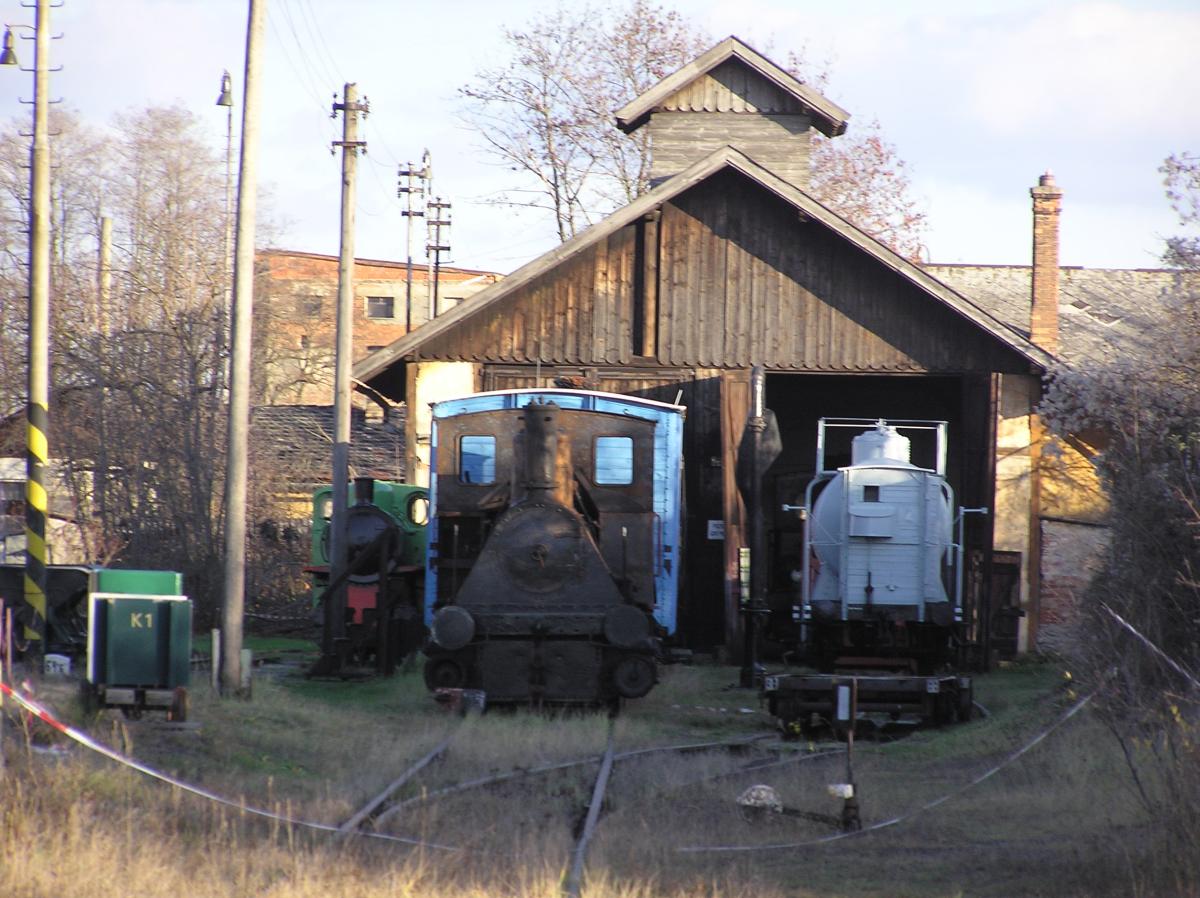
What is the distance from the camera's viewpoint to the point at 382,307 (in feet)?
219

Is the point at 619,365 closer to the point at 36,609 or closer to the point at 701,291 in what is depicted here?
the point at 701,291

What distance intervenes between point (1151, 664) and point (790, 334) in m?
11.3

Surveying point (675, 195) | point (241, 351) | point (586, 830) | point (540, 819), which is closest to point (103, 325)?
point (675, 195)

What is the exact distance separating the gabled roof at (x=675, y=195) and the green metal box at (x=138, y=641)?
379 inches

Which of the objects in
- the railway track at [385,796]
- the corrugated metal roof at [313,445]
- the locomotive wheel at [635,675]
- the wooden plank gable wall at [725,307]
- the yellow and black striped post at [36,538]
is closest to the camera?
the railway track at [385,796]

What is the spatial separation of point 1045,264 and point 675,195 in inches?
273

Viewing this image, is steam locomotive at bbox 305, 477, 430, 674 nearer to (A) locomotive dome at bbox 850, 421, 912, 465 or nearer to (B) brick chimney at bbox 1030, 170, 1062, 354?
(A) locomotive dome at bbox 850, 421, 912, 465

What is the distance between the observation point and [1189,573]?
1223cm

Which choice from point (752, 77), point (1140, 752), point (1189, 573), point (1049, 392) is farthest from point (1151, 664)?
point (752, 77)

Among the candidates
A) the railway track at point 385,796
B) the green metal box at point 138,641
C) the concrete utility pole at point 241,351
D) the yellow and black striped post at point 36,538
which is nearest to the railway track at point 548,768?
the railway track at point 385,796

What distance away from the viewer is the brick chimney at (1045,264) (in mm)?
24406

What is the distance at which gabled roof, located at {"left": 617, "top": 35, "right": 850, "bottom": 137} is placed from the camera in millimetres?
26312

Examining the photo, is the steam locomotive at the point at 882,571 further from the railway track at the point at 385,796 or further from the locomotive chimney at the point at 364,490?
the locomotive chimney at the point at 364,490

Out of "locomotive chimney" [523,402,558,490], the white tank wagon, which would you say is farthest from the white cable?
the white tank wagon
